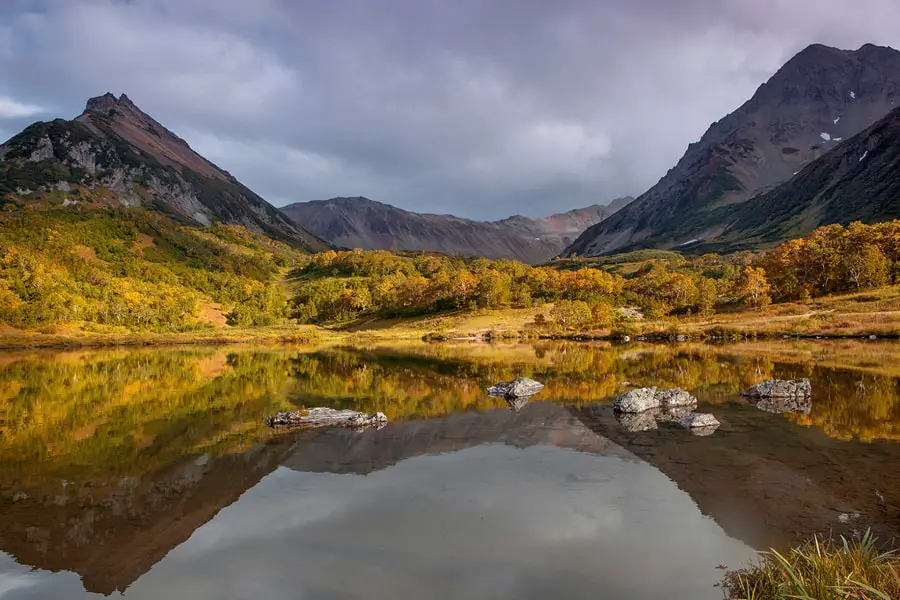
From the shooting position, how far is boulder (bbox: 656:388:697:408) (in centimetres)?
3025

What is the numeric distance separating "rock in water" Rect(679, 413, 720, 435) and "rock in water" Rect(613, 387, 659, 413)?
3.62 metres

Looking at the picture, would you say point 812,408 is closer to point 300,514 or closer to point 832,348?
point 300,514

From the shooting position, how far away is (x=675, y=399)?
30359mm

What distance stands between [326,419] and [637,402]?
60.0 feet

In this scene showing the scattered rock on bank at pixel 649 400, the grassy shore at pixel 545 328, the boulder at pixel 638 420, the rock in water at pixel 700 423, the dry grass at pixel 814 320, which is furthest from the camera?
the grassy shore at pixel 545 328

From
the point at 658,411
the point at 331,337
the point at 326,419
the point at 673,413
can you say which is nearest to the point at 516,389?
the point at 658,411

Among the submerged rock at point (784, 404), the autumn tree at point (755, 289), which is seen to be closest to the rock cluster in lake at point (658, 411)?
the submerged rock at point (784, 404)

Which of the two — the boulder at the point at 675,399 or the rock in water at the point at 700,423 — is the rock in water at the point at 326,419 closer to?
the rock in water at the point at 700,423

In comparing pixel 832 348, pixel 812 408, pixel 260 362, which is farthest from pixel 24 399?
pixel 832 348

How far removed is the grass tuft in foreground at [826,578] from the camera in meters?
7.35

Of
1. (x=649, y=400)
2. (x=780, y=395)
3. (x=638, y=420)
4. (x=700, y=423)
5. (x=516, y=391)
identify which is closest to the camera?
(x=700, y=423)

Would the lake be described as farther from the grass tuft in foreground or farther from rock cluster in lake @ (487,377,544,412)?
the grass tuft in foreground

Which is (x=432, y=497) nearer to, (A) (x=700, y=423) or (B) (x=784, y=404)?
(A) (x=700, y=423)

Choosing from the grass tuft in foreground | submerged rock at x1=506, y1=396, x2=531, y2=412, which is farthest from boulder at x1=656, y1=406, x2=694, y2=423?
the grass tuft in foreground
